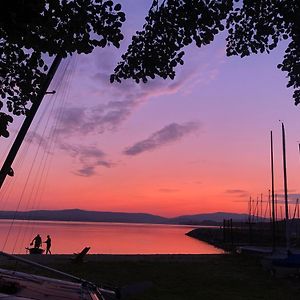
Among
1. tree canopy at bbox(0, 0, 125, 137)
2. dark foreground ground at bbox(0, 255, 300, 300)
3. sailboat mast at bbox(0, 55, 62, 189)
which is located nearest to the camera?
tree canopy at bbox(0, 0, 125, 137)

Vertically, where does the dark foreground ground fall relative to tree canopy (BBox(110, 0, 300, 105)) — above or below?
below

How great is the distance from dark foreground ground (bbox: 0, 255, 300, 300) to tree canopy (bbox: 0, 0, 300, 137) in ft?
25.0

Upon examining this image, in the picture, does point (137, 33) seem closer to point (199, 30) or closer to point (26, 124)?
point (199, 30)

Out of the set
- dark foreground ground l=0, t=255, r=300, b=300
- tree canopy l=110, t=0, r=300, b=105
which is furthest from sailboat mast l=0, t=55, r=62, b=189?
dark foreground ground l=0, t=255, r=300, b=300

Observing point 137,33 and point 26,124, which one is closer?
point 137,33

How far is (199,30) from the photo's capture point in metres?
6.26

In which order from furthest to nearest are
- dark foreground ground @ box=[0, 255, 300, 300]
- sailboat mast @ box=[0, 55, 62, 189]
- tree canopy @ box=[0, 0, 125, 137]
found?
dark foreground ground @ box=[0, 255, 300, 300] → sailboat mast @ box=[0, 55, 62, 189] → tree canopy @ box=[0, 0, 125, 137]

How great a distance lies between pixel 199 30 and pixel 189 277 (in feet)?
45.6

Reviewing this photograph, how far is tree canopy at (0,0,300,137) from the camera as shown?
15.6ft

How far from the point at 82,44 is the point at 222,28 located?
2.10m

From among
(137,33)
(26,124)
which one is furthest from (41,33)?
(26,124)

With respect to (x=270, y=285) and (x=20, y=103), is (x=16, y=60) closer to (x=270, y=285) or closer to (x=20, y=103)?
(x=20, y=103)

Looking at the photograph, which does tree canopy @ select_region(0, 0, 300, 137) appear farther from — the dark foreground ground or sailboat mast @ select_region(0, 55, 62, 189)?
the dark foreground ground

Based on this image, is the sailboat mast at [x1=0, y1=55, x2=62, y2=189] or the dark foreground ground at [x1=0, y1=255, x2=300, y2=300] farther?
the dark foreground ground at [x1=0, y1=255, x2=300, y2=300]
